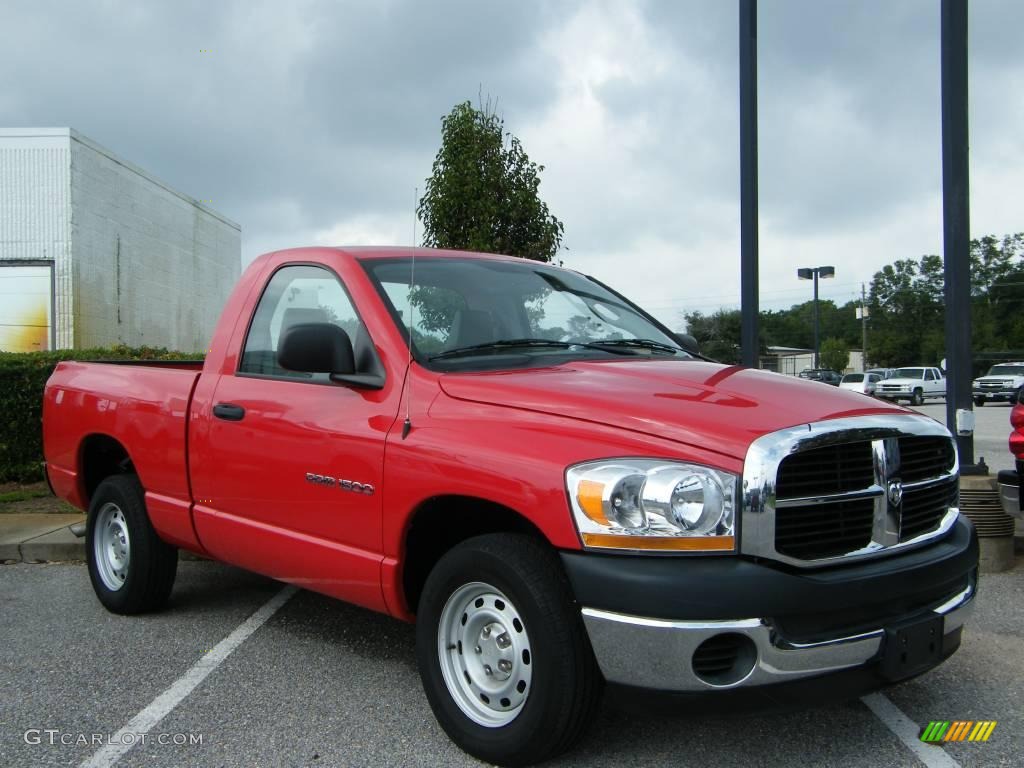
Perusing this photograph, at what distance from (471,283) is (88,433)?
2625mm

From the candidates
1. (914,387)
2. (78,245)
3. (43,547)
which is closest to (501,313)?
(43,547)

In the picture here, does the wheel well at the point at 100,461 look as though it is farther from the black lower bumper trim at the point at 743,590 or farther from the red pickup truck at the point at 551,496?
the black lower bumper trim at the point at 743,590

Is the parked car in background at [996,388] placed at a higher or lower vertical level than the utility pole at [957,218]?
lower

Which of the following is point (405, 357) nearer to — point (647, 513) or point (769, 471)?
point (647, 513)

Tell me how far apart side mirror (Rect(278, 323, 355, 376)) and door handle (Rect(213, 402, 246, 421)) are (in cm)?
68

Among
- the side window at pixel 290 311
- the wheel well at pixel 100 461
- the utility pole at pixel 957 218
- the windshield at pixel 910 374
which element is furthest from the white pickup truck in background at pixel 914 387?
the side window at pixel 290 311

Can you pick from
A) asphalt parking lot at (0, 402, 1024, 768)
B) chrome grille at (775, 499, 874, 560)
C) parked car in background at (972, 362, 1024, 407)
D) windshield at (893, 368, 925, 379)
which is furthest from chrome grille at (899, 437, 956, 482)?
windshield at (893, 368, 925, 379)

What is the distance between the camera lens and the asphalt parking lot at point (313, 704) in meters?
3.23

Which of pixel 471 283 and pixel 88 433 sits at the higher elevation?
pixel 471 283

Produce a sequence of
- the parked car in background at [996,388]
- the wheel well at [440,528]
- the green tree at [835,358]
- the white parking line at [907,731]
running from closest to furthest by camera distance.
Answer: the white parking line at [907,731] < the wheel well at [440,528] < the parked car in background at [996,388] < the green tree at [835,358]

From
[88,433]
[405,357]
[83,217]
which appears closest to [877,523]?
[405,357]

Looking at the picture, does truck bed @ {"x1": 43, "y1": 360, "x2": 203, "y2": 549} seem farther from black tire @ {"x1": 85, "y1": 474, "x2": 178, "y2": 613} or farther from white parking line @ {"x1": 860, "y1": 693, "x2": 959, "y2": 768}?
white parking line @ {"x1": 860, "y1": 693, "x2": 959, "y2": 768}

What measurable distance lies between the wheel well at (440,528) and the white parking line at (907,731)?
1.38 meters

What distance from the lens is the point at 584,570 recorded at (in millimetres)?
2770
